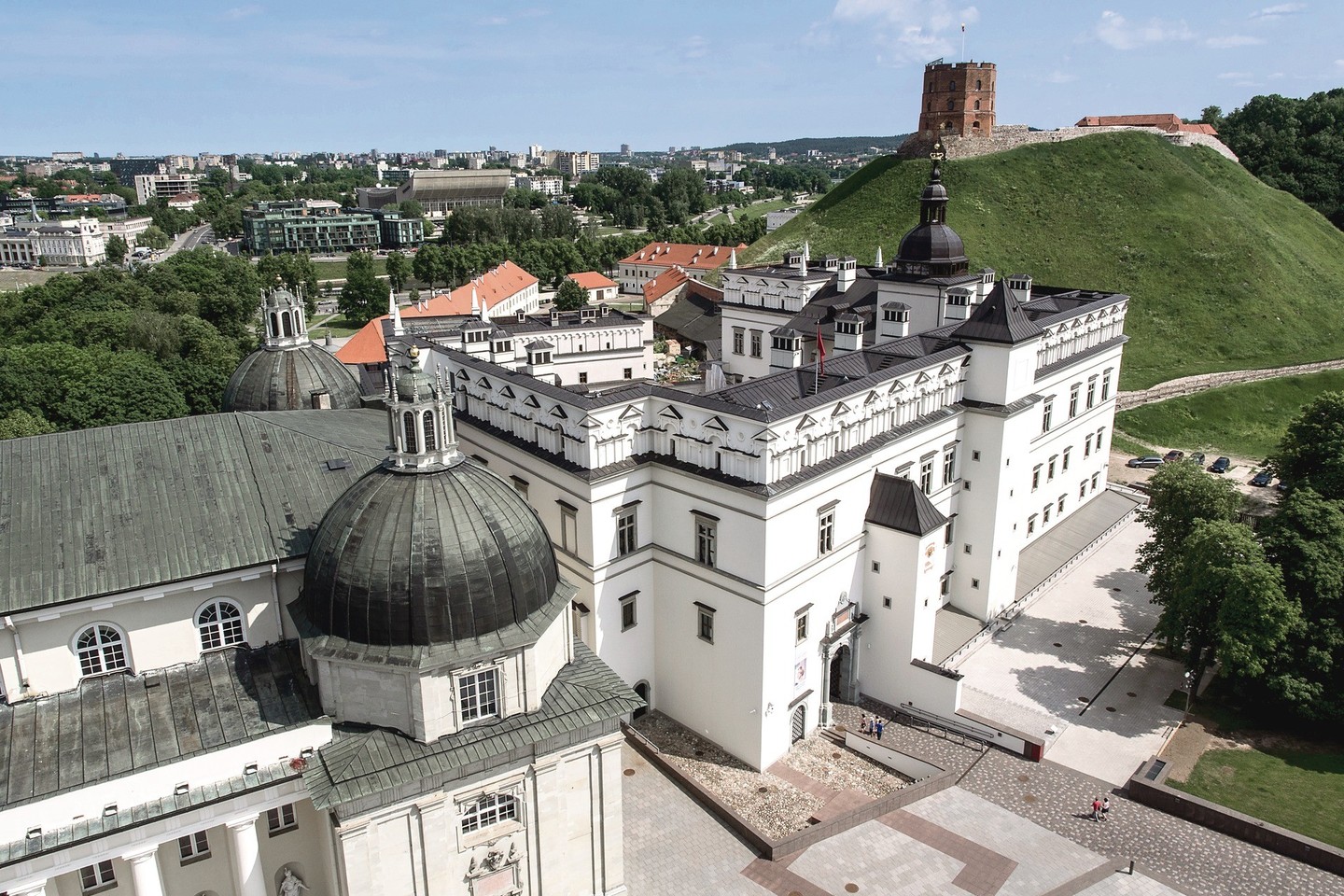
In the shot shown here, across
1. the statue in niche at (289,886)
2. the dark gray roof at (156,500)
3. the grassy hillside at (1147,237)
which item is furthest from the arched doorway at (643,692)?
the grassy hillside at (1147,237)

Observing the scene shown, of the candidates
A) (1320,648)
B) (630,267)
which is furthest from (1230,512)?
(630,267)

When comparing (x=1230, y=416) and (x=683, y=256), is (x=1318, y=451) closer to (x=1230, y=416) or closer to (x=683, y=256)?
(x=1230, y=416)

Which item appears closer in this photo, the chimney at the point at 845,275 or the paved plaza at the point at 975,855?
the paved plaza at the point at 975,855

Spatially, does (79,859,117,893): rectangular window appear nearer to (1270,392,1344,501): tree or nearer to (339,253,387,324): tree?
(1270,392,1344,501): tree

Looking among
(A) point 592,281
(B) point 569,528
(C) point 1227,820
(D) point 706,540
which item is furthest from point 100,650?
(A) point 592,281

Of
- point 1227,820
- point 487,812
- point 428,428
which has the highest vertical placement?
point 428,428

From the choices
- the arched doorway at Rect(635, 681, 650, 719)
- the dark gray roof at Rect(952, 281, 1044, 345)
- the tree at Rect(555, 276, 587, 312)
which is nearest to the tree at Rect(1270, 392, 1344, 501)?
the dark gray roof at Rect(952, 281, 1044, 345)

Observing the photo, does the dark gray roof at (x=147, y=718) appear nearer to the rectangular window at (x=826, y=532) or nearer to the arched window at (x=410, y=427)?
the arched window at (x=410, y=427)
